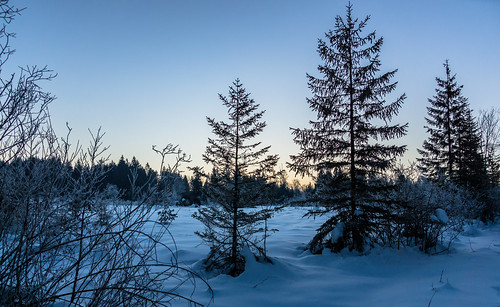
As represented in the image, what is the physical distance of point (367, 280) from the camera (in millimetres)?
6152

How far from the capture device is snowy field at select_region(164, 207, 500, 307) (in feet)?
16.0

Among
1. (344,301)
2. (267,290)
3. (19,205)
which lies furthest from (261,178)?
(19,205)

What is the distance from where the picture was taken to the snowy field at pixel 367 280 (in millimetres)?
4871

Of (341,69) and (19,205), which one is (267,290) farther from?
(341,69)

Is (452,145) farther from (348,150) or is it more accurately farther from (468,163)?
(348,150)

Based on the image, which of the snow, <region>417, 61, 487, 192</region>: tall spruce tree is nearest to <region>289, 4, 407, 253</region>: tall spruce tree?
the snow

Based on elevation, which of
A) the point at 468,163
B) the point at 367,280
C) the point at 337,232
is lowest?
the point at 367,280

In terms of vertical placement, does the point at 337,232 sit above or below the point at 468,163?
below

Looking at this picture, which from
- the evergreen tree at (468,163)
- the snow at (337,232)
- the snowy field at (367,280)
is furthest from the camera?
the evergreen tree at (468,163)

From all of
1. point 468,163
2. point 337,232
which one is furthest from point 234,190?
point 468,163

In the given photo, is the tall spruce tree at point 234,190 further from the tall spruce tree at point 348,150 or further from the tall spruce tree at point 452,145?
the tall spruce tree at point 452,145

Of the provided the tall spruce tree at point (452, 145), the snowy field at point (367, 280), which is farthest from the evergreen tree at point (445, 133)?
the snowy field at point (367, 280)

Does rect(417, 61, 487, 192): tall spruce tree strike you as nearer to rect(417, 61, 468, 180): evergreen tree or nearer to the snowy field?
rect(417, 61, 468, 180): evergreen tree

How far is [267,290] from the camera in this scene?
18.3 ft
